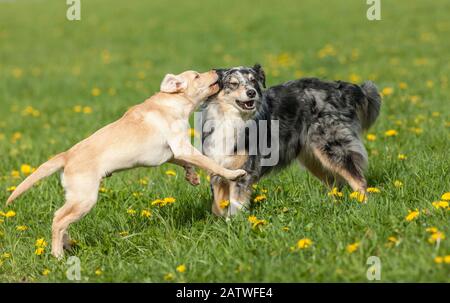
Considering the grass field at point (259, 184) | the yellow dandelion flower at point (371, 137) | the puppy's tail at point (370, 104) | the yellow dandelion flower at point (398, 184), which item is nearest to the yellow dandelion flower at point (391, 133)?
the grass field at point (259, 184)

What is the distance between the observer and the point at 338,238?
413 cm

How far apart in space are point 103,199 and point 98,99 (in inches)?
222

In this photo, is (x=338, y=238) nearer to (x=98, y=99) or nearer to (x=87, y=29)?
(x=98, y=99)

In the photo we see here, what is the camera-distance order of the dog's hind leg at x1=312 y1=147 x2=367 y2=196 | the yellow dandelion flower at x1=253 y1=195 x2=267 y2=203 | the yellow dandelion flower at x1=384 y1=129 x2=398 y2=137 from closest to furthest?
the yellow dandelion flower at x1=253 y1=195 x2=267 y2=203
the dog's hind leg at x1=312 y1=147 x2=367 y2=196
the yellow dandelion flower at x1=384 y1=129 x2=398 y2=137

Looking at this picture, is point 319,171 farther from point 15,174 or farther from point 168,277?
point 15,174

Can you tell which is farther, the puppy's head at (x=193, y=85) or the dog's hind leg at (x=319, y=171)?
the dog's hind leg at (x=319, y=171)

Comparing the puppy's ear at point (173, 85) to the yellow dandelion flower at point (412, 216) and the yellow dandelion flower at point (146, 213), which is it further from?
the yellow dandelion flower at point (412, 216)

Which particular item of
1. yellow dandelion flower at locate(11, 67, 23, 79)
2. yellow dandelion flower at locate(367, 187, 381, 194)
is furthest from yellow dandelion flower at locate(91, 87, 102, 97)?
yellow dandelion flower at locate(367, 187, 381, 194)

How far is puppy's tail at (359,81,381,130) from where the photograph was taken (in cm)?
621

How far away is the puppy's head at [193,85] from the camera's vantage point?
17.3ft

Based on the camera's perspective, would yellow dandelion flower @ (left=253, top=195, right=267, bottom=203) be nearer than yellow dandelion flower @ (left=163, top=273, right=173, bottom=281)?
No

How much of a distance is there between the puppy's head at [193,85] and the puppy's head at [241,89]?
80 millimetres

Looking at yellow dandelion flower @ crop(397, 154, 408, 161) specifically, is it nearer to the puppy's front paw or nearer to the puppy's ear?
the puppy's front paw

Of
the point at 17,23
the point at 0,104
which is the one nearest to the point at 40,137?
the point at 0,104
